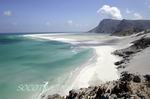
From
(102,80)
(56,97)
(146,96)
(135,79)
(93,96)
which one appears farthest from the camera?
(102,80)

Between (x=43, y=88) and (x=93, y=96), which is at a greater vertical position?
(x=93, y=96)

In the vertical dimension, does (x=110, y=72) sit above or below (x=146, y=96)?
below

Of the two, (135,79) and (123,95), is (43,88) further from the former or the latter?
(123,95)

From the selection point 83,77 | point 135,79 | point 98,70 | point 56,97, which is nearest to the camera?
point 135,79

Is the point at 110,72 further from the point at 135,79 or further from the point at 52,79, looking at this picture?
the point at 135,79

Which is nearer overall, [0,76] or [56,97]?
[56,97]

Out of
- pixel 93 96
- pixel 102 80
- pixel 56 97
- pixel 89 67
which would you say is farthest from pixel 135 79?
pixel 89 67

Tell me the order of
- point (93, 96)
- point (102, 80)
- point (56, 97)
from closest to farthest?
1. point (93, 96)
2. point (56, 97)
3. point (102, 80)

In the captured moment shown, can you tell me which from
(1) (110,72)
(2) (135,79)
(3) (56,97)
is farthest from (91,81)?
(2) (135,79)

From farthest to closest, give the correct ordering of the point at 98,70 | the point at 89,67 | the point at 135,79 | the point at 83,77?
the point at 89,67
the point at 98,70
the point at 83,77
the point at 135,79
